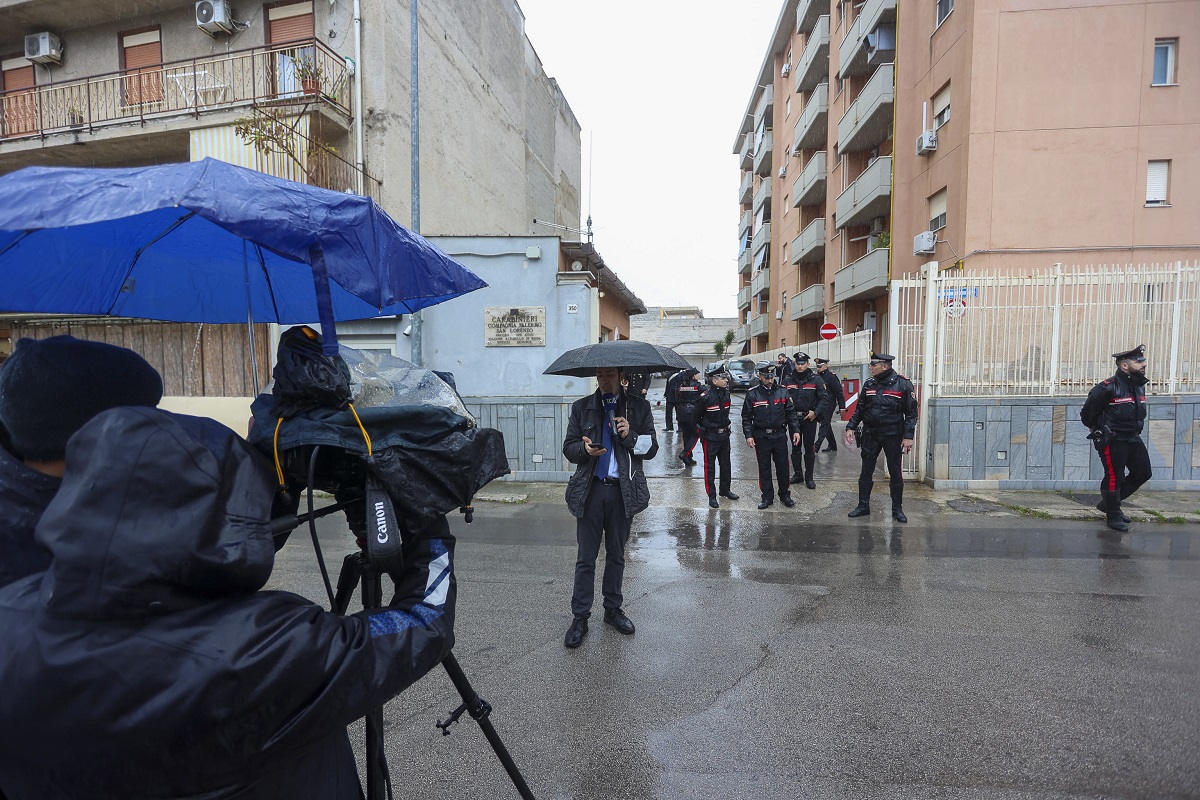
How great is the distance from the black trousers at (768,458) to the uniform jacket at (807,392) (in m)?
1.59

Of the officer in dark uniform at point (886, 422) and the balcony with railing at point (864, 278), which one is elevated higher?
the balcony with railing at point (864, 278)

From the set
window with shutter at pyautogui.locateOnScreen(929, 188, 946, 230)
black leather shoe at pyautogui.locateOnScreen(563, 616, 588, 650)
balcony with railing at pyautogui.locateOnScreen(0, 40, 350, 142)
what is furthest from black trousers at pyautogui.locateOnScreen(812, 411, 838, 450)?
balcony with railing at pyautogui.locateOnScreen(0, 40, 350, 142)

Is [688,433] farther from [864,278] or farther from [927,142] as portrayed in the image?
[864,278]

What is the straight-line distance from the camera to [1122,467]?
7004 millimetres

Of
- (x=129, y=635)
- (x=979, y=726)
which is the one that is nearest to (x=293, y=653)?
(x=129, y=635)

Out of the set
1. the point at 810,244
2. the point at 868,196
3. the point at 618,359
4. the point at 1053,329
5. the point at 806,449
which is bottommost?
the point at 806,449

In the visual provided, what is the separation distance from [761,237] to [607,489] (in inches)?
1502

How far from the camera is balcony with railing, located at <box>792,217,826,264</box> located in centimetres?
2628

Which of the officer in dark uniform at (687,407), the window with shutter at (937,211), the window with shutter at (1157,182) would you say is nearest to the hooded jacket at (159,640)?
the officer in dark uniform at (687,407)

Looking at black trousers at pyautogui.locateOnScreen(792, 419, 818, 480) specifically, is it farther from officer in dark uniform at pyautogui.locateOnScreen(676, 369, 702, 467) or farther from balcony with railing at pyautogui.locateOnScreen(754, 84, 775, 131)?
balcony with railing at pyautogui.locateOnScreen(754, 84, 775, 131)

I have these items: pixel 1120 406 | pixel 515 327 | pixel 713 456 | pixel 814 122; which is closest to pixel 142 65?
pixel 515 327

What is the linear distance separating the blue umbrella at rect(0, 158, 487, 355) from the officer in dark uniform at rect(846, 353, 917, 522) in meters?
6.43

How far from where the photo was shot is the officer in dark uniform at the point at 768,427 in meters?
8.20

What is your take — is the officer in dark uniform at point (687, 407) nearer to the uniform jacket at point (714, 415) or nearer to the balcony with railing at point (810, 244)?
→ the uniform jacket at point (714, 415)
